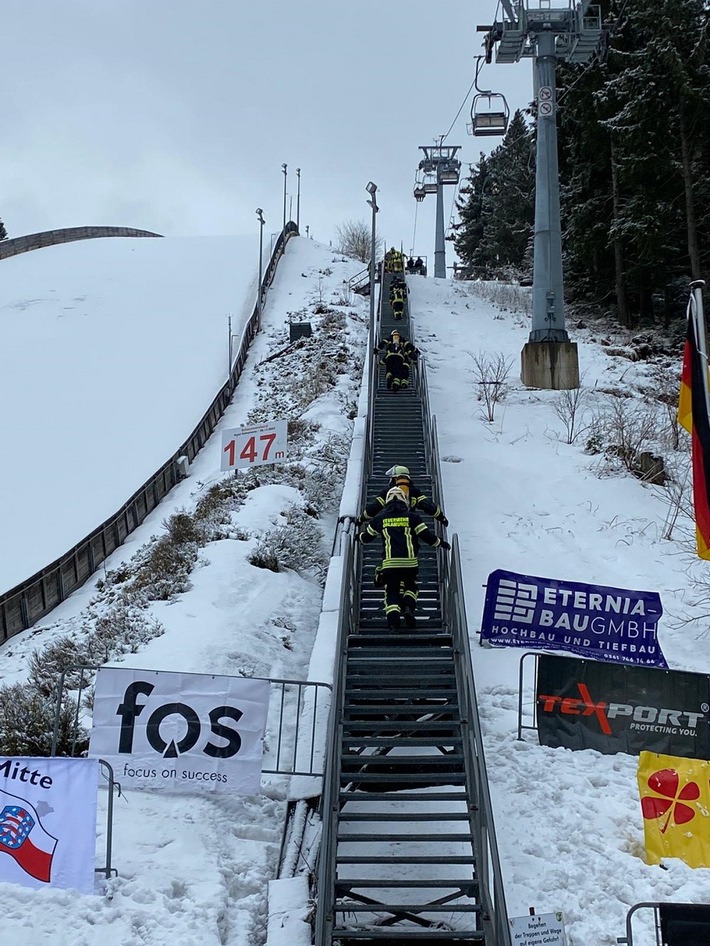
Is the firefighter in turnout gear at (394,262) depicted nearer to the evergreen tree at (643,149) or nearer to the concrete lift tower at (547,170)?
the evergreen tree at (643,149)

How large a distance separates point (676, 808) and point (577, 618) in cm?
326

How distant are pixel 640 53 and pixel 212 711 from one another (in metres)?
27.0

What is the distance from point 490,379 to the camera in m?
25.4

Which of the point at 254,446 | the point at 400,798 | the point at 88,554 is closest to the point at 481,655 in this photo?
the point at 400,798

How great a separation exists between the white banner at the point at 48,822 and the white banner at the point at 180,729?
1281 millimetres

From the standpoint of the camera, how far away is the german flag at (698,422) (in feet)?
26.2

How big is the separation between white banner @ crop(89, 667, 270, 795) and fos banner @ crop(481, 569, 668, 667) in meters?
3.47

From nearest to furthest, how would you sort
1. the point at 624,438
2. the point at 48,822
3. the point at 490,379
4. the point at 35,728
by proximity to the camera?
1. the point at 48,822
2. the point at 35,728
3. the point at 624,438
4. the point at 490,379

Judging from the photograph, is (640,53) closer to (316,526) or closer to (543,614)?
A: (316,526)

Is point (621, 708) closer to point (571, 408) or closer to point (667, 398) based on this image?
point (571, 408)

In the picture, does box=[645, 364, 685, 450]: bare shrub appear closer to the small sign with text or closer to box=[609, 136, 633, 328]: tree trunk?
box=[609, 136, 633, 328]: tree trunk

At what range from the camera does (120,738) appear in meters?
8.22

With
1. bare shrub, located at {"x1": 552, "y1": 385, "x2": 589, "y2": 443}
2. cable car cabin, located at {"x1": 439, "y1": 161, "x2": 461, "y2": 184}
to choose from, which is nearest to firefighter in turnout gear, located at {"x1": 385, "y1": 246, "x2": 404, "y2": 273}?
cable car cabin, located at {"x1": 439, "y1": 161, "x2": 461, "y2": 184}

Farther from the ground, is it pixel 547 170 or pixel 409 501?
pixel 547 170
